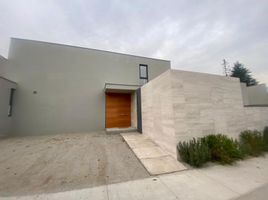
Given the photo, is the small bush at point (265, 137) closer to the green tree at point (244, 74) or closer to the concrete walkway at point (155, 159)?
the concrete walkway at point (155, 159)

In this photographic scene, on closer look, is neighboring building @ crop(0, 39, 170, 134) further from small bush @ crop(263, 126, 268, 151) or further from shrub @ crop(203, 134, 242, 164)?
small bush @ crop(263, 126, 268, 151)

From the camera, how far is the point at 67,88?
24.2 ft

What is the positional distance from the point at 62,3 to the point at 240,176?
7.50 meters

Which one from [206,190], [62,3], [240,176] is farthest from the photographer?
[62,3]

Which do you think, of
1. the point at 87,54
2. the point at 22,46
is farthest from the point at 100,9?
the point at 22,46

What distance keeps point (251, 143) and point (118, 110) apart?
6.55m

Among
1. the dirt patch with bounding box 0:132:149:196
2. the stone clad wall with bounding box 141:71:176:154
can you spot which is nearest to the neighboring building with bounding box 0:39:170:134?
the stone clad wall with bounding box 141:71:176:154

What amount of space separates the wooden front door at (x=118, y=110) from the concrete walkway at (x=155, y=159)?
3529 mm

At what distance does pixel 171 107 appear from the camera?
3676 mm

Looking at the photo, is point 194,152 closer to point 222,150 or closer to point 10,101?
point 222,150

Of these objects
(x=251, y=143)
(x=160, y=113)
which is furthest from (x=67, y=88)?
(x=251, y=143)

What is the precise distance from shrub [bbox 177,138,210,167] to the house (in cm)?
23

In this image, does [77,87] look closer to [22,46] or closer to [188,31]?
[22,46]

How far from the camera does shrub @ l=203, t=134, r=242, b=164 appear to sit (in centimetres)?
327
